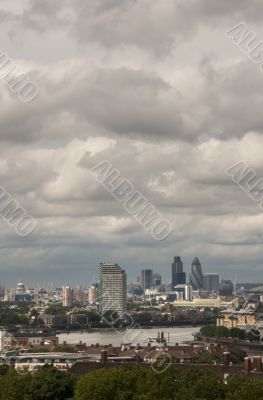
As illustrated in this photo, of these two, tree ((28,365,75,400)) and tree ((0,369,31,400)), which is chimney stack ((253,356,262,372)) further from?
tree ((0,369,31,400))

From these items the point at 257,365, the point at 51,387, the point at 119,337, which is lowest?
the point at 51,387

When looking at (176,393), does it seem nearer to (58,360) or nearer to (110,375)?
(110,375)

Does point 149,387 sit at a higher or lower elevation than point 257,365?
lower

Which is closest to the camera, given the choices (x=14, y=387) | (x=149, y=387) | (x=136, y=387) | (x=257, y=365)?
(x=149, y=387)

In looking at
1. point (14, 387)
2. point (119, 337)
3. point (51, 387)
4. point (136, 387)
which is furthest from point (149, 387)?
point (119, 337)

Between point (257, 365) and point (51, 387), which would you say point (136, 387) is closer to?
point (51, 387)

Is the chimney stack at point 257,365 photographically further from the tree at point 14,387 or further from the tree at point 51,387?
the tree at point 14,387

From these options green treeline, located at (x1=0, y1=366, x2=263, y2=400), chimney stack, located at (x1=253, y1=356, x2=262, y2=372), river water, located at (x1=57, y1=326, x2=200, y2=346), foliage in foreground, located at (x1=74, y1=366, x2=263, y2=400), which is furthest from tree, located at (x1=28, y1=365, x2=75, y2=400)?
river water, located at (x1=57, y1=326, x2=200, y2=346)

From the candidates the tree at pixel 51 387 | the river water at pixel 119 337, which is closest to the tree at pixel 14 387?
the tree at pixel 51 387

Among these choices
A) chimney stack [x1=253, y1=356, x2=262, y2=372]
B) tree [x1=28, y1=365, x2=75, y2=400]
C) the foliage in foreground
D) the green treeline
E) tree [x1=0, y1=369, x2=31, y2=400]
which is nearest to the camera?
the green treeline

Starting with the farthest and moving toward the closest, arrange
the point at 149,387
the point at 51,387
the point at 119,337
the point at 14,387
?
the point at 119,337, the point at 51,387, the point at 14,387, the point at 149,387

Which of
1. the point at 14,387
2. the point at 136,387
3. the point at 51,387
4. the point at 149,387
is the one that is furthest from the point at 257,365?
the point at 149,387

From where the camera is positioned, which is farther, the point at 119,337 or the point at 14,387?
the point at 119,337

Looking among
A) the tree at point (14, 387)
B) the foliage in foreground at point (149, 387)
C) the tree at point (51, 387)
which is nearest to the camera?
the foliage in foreground at point (149, 387)
